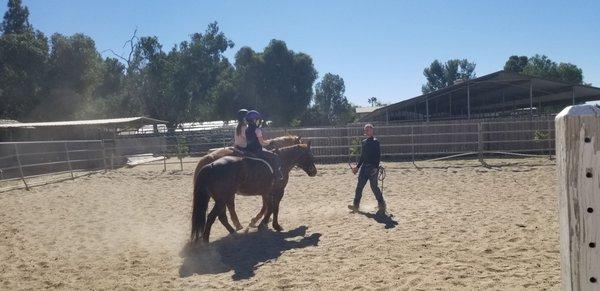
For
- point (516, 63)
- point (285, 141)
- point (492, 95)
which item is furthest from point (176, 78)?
point (516, 63)

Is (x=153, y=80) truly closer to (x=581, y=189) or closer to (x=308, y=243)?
(x=308, y=243)

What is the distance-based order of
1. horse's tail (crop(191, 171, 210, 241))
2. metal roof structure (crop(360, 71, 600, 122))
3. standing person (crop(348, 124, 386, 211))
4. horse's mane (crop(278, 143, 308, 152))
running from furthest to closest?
metal roof structure (crop(360, 71, 600, 122)) → standing person (crop(348, 124, 386, 211)) → horse's mane (crop(278, 143, 308, 152)) → horse's tail (crop(191, 171, 210, 241))

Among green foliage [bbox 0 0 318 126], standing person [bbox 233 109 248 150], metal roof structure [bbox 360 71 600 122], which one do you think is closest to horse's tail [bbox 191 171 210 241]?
standing person [bbox 233 109 248 150]

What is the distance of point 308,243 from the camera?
6.10 m

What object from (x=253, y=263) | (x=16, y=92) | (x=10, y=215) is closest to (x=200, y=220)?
(x=253, y=263)

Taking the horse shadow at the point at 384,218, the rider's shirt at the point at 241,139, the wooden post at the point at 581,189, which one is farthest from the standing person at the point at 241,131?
the wooden post at the point at 581,189

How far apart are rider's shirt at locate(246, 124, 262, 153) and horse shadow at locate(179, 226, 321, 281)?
132cm

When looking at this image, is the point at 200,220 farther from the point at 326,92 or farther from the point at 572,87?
the point at 326,92

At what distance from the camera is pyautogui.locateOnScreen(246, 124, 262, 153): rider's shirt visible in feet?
22.5

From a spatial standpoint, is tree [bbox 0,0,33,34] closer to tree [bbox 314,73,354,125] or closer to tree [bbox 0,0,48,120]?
tree [bbox 0,0,48,120]

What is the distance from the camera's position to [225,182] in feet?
20.4

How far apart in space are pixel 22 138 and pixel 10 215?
19.2 m

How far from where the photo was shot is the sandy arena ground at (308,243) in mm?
4602

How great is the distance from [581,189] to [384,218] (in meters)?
6.23
